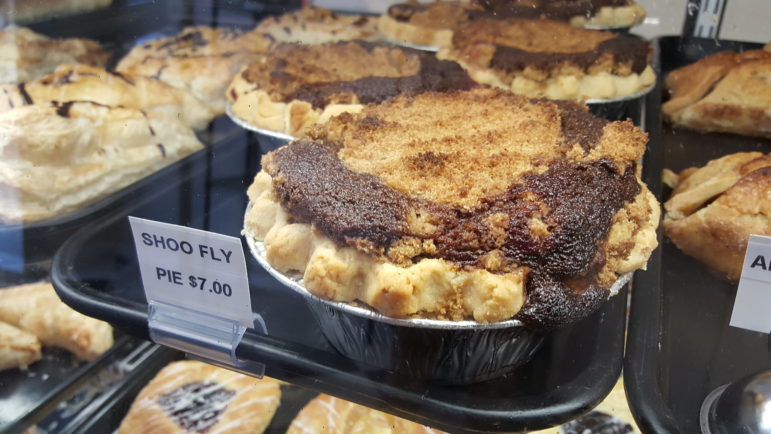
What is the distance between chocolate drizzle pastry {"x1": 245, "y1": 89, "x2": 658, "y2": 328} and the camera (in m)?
1.00

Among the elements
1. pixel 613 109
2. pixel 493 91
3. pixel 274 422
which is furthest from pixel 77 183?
pixel 613 109

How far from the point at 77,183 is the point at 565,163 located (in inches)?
51.3

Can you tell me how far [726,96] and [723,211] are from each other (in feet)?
2.17

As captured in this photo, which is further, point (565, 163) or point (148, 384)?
point (148, 384)

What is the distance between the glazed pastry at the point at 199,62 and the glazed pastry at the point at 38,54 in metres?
0.13

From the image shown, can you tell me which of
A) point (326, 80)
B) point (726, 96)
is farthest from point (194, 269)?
point (726, 96)

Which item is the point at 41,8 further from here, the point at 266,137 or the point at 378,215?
the point at 378,215

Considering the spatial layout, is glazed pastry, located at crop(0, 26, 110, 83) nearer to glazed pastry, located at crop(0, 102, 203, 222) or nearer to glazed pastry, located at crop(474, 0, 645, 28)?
glazed pastry, located at crop(0, 102, 203, 222)

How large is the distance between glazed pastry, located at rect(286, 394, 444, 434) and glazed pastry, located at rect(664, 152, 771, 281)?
75 centimetres

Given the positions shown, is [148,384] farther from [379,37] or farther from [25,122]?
[379,37]

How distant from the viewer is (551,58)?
198cm

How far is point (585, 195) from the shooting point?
42.8 inches

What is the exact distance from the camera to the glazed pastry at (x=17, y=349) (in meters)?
1.57

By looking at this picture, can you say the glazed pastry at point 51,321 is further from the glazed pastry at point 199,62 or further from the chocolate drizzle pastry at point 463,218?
the glazed pastry at point 199,62
